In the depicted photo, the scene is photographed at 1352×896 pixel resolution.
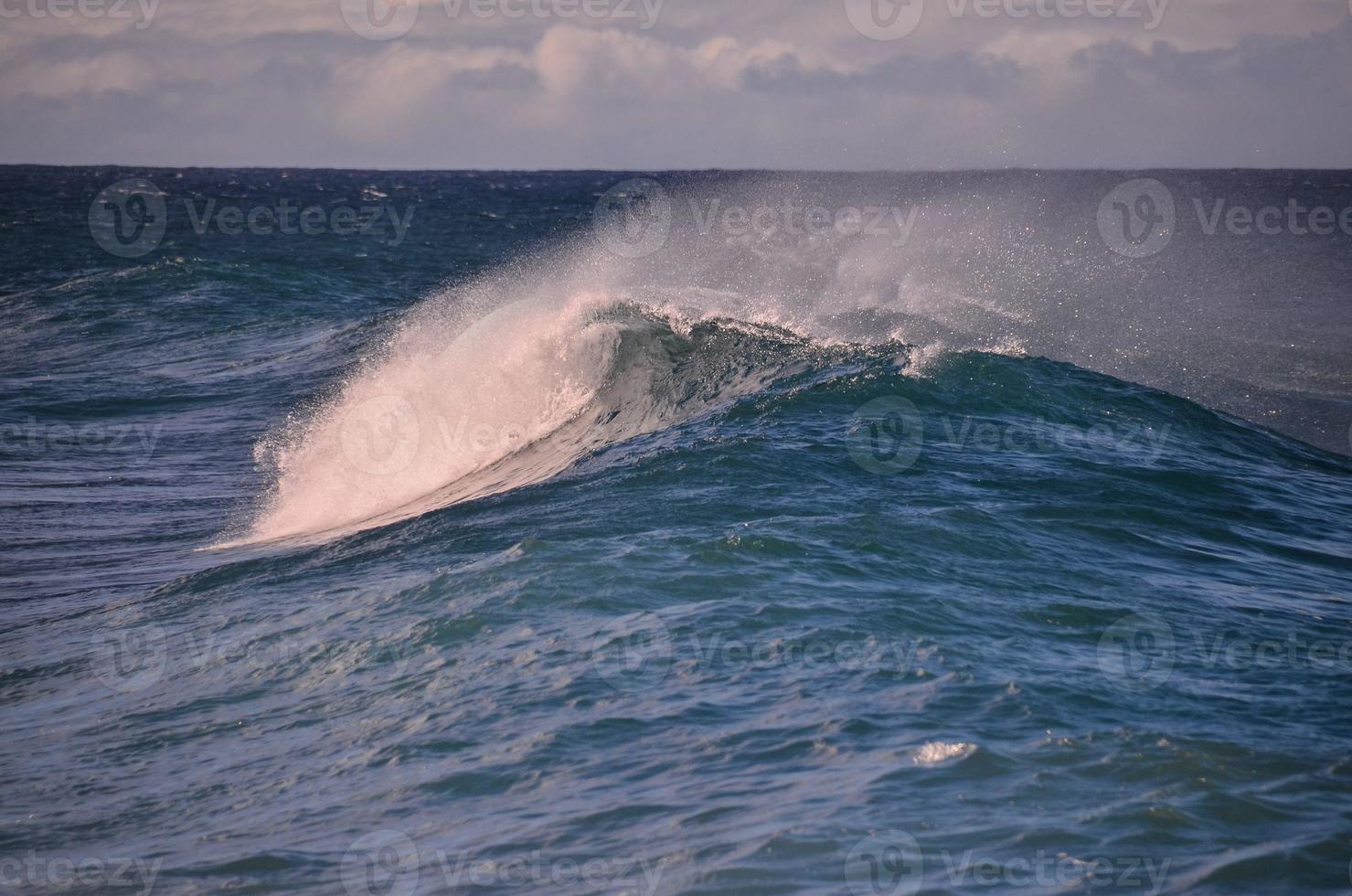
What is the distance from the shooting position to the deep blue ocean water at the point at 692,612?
485 cm

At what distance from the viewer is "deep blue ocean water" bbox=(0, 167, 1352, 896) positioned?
4852 millimetres

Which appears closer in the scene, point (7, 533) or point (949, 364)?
point (7, 533)

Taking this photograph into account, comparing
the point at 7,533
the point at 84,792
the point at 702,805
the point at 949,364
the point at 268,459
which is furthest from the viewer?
the point at 268,459

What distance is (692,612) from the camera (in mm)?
7051

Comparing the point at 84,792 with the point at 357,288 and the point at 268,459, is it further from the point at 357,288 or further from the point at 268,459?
the point at 357,288

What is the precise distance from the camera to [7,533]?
12.0 m

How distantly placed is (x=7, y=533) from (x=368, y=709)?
770 centimetres

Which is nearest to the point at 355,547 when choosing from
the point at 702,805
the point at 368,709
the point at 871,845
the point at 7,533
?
the point at 368,709

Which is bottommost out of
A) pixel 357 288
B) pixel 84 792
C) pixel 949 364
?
pixel 84 792

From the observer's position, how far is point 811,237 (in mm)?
33094

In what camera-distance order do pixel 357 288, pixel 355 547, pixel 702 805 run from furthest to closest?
pixel 357 288, pixel 355 547, pixel 702 805

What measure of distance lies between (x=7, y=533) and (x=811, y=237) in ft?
80.9

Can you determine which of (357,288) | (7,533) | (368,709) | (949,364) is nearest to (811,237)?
(357,288)

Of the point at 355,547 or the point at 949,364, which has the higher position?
the point at 949,364
